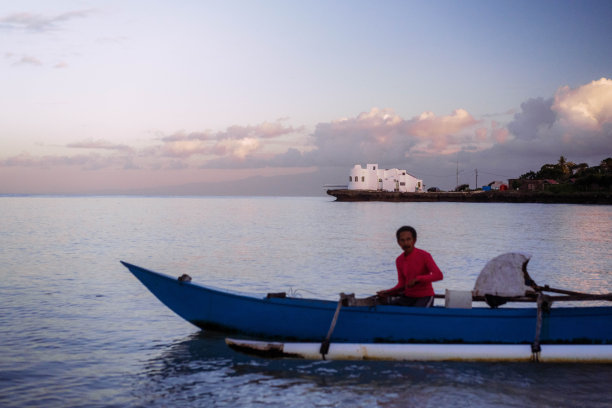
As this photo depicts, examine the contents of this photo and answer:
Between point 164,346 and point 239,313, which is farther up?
point 239,313

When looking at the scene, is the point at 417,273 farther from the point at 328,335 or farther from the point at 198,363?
the point at 198,363

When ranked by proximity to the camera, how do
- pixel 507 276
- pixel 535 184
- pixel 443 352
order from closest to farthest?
pixel 443 352 < pixel 507 276 < pixel 535 184

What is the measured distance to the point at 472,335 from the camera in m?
8.68

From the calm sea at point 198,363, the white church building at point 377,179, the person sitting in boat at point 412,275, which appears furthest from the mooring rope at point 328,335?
the white church building at point 377,179

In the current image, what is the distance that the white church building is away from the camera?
131m

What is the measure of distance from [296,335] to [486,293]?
10.2ft

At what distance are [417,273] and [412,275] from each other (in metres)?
0.08

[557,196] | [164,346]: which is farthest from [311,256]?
[557,196]

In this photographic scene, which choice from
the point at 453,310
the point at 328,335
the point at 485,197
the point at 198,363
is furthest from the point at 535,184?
the point at 198,363

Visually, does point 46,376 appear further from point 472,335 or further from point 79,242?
point 79,242

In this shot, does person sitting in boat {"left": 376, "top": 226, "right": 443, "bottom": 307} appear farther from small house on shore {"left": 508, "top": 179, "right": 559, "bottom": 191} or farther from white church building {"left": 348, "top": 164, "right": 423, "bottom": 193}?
small house on shore {"left": 508, "top": 179, "right": 559, "bottom": 191}

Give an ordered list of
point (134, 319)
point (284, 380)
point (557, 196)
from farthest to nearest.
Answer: point (557, 196) < point (134, 319) < point (284, 380)

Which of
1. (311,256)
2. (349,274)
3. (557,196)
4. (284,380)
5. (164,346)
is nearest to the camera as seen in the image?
(284,380)

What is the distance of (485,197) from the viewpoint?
133 meters
